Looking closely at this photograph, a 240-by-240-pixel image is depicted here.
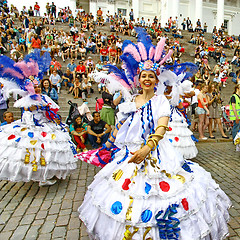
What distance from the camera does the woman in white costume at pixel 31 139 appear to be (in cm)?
365

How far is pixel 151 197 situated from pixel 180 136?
→ 3197mm

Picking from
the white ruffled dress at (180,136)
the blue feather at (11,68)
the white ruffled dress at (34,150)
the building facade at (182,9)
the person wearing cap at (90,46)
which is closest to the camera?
the white ruffled dress at (34,150)

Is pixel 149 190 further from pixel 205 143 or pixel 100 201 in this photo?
pixel 205 143

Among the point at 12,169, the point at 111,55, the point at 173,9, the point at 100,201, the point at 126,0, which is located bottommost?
the point at 12,169

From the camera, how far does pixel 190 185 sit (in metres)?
2.12

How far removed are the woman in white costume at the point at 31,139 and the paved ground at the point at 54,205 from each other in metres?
0.34

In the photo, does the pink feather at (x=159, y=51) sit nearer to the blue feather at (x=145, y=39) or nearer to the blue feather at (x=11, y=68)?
the blue feather at (x=145, y=39)

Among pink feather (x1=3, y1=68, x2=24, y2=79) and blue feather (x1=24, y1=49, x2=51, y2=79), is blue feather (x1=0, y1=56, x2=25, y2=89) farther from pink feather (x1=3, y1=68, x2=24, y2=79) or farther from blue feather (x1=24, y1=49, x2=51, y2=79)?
blue feather (x1=24, y1=49, x2=51, y2=79)

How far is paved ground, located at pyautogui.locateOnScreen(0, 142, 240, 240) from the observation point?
112 inches

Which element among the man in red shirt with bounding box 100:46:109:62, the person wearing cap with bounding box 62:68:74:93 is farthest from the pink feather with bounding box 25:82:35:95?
the man in red shirt with bounding box 100:46:109:62

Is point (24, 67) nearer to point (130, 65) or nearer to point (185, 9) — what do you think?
point (130, 65)

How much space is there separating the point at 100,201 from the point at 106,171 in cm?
33

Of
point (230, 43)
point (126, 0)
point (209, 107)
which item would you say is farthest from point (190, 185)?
point (126, 0)

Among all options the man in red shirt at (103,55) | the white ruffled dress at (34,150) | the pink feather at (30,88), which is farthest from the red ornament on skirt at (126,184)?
the man in red shirt at (103,55)
